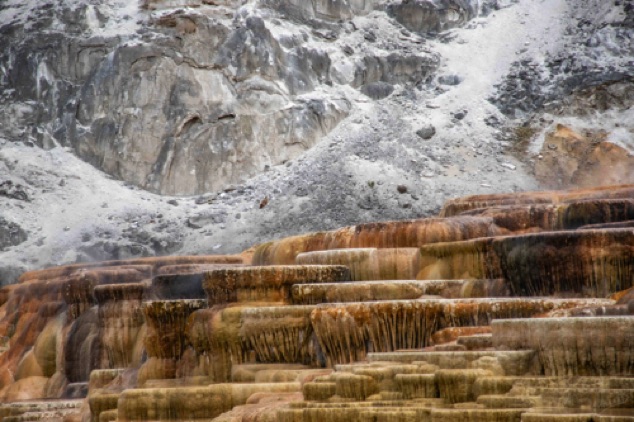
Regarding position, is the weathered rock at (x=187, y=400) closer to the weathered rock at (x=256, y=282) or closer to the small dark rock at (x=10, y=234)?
the weathered rock at (x=256, y=282)

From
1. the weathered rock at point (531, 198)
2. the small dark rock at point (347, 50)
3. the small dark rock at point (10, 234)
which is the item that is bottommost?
the weathered rock at point (531, 198)

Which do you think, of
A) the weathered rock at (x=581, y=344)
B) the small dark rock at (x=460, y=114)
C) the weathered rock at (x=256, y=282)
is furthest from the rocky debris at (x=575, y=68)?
the weathered rock at (x=581, y=344)

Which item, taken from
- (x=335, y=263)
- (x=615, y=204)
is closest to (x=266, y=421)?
(x=335, y=263)

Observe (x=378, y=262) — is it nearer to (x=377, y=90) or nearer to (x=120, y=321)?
(x=120, y=321)

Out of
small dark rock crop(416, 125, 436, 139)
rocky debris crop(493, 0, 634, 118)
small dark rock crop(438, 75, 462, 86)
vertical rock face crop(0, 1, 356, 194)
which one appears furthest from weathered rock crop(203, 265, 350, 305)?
small dark rock crop(438, 75, 462, 86)

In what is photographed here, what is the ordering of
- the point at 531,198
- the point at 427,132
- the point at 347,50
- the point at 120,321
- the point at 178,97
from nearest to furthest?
the point at 120,321 < the point at 531,198 < the point at 427,132 < the point at 178,97 < the point at 347,50

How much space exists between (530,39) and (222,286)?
106ft

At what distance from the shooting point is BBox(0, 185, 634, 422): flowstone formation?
13891 millimetres

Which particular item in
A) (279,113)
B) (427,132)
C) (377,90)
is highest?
(377,90)

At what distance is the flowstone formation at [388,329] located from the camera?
13.9 meters

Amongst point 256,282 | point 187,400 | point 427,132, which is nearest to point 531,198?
point 256,282

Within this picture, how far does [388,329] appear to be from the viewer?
734 inches

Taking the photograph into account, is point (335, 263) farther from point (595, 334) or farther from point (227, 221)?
point (227, 221)

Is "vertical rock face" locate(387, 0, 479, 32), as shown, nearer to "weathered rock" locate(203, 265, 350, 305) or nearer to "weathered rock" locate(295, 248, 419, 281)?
"weathered rock" locate(295, 248, 419, 281)
